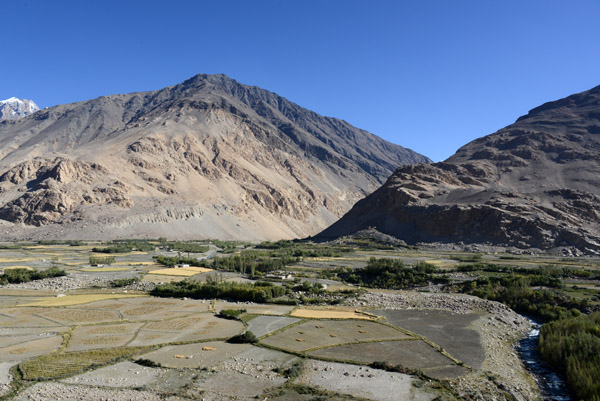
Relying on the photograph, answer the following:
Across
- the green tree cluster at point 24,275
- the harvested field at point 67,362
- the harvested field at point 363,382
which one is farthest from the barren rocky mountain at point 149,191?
the harvested field at point 363,382

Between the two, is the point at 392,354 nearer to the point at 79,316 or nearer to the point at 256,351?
the point at 256,351

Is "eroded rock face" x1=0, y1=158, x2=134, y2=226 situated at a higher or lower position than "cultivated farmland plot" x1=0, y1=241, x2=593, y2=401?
higher

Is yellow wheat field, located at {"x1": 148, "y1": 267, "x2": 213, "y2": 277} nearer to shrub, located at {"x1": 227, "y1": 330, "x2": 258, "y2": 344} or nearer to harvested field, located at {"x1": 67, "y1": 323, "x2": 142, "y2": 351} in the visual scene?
harvested field, located at {"x1": 67, "y1": 323, "x2": 142, "y2": 351}

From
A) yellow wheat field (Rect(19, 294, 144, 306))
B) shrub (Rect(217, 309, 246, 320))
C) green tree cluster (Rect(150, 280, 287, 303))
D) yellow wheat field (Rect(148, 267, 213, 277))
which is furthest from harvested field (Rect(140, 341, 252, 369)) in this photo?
yellow wheat field (Rect(148, 267, 213, 277))

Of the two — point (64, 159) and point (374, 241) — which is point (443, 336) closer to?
point (374, 241)

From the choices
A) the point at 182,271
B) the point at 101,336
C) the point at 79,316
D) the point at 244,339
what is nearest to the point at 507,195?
the point at 182,271
